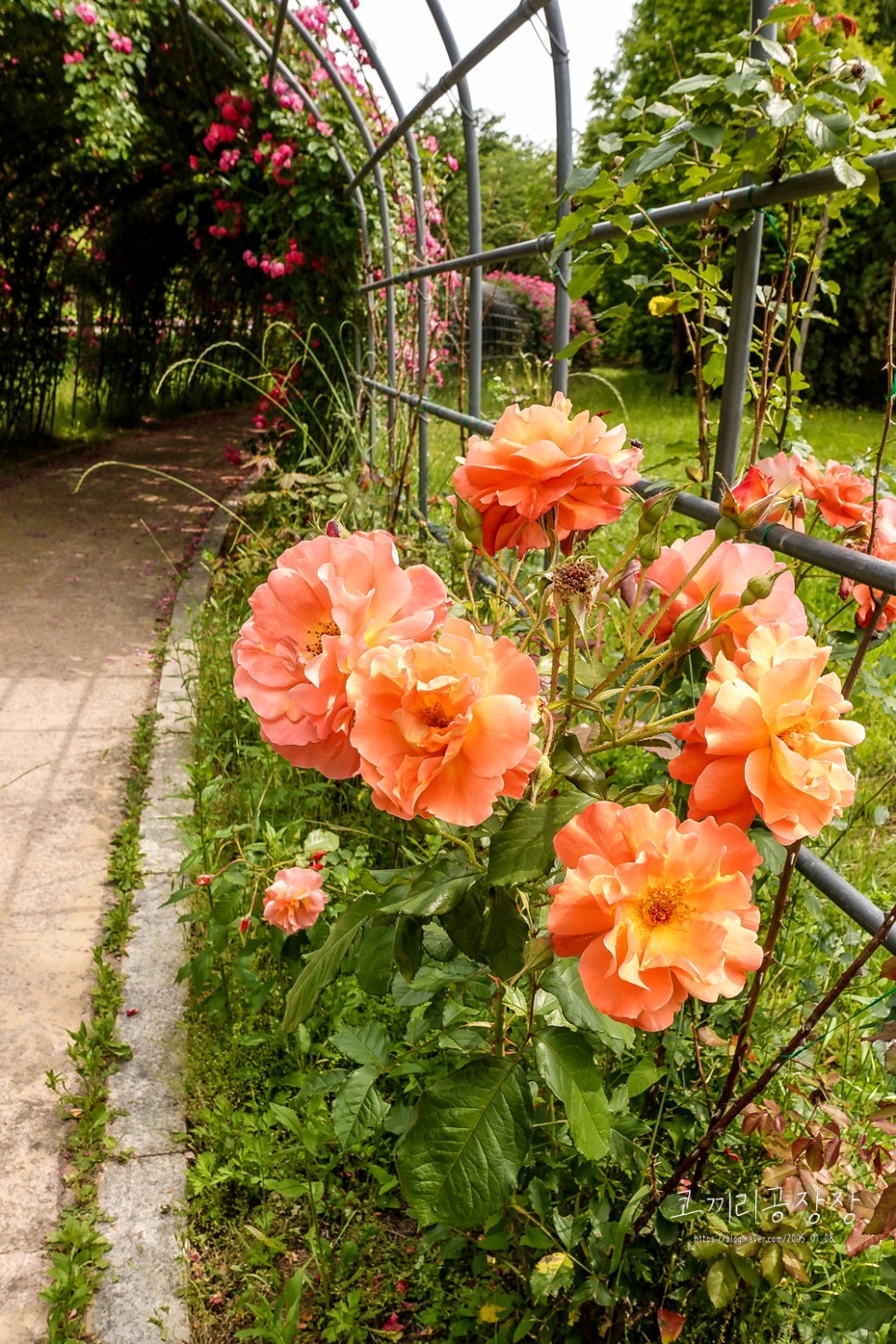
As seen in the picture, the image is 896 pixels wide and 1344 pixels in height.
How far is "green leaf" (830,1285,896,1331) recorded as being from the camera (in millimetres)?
712

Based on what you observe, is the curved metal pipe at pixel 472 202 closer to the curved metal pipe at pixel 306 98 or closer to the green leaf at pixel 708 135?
the green leaf at pixel 708 135

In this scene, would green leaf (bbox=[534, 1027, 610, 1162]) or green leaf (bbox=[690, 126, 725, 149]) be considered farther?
green leaf (bbox=[690, 126, 725, 149])

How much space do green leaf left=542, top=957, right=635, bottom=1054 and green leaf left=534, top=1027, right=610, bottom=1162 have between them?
0.6 inches

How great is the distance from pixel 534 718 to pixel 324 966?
15.9 inches

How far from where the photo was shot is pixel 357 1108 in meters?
1.19

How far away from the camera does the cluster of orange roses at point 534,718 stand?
0.55 m

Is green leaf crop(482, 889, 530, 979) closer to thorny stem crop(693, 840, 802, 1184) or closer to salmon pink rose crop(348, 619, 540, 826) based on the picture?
salmon pink rose crop(348, 619, 540, 826)

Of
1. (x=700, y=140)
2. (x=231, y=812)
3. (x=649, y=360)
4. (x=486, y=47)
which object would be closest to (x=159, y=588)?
(x=231, y=812)

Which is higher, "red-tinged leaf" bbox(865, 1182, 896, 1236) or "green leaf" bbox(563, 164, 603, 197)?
"green leaf" bbox(563, 164, 603, 197)

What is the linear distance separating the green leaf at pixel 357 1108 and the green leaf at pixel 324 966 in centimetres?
36

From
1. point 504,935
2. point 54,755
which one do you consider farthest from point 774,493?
point 54,755

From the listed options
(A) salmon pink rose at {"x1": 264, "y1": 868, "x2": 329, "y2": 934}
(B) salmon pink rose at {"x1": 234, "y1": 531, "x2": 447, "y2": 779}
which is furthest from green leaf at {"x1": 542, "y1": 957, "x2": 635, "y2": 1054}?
(A) salmon pink rose at {"x1": 264, "y1": 868, "x2": 329, "y2": 934}

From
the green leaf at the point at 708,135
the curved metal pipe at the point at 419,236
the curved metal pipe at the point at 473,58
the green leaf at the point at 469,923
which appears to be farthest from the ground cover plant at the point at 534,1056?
→ the curved metal pipe at the point at 419,236

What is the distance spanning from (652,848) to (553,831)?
0.42 ft
